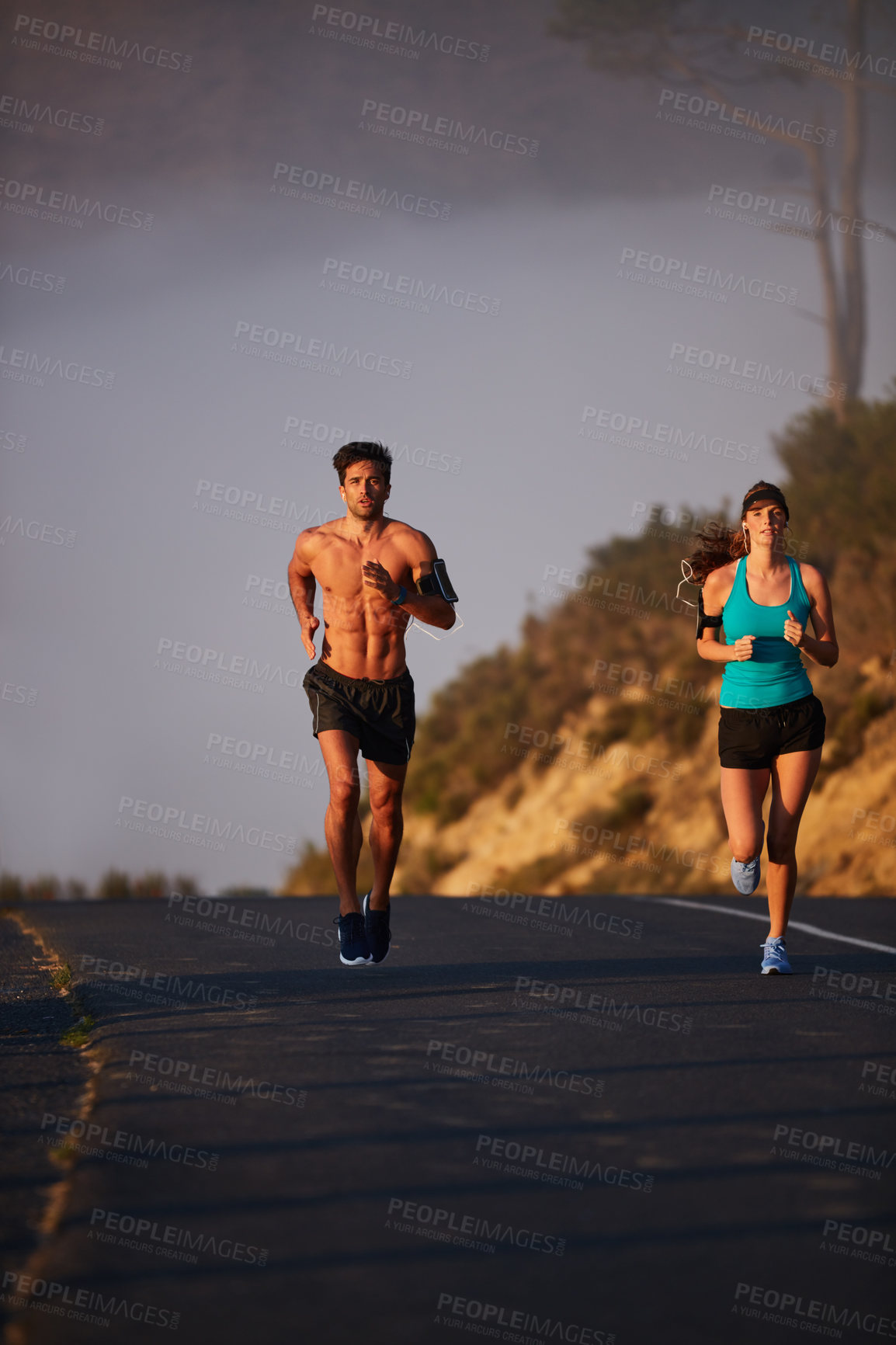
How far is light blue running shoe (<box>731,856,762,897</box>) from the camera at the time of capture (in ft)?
25.7

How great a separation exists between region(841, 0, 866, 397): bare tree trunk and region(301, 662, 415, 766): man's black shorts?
23.9 meters

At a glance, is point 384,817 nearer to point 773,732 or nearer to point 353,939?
point 353,939

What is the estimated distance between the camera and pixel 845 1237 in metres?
3.68

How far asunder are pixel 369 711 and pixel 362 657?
0.29m

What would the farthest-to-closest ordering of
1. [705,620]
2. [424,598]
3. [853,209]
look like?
[853,209], [705,620], [424,598]

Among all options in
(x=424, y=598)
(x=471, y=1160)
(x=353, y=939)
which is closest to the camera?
(x=471, y=1160)

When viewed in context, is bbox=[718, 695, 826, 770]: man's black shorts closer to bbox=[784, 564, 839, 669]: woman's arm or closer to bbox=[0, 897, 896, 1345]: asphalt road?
bbox=[784, 564, 839, 669]: woman's arm

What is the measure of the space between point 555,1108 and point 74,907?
7.98 metres

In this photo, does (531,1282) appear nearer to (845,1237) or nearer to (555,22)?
(845,1237)

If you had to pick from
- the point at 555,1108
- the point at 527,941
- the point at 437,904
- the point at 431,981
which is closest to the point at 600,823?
the point at 437,904

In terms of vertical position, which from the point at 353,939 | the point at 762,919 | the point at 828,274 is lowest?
the point at 353,939

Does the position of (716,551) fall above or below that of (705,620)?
above

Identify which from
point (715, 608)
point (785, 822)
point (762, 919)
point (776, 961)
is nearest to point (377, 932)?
point (776, 961)

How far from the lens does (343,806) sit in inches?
303
